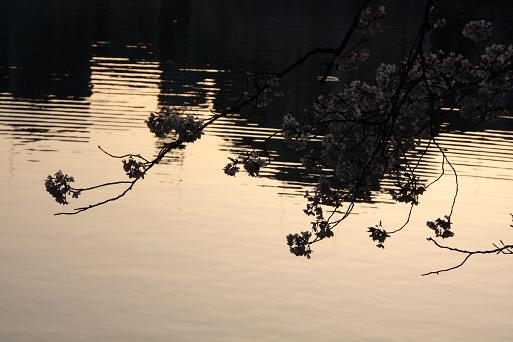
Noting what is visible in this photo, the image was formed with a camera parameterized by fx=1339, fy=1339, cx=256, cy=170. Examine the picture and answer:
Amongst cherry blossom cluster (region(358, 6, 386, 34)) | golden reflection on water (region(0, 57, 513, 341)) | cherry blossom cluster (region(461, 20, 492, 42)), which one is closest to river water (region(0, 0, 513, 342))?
golden reflection on water (region(0, 57, 513, 341))

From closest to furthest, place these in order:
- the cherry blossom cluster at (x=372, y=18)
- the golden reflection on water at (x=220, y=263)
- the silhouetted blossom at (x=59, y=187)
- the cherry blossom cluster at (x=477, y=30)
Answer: the cherry blossom cluster at (x=372, y=18) < the silhouetted blossom at (x=59, y=187) < the cherry blossom cluster at (x=477, y=30) < the golden reflection on water at (x=220, y=263)

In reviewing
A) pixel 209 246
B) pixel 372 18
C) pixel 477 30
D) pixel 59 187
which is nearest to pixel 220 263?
pixel 209 246

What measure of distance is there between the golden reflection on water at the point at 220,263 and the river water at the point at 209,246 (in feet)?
0.16

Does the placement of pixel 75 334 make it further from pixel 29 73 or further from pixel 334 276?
pixel 29 73

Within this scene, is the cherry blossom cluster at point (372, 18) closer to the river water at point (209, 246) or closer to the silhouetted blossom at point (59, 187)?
the silhouetted blossom at point (59, 187)

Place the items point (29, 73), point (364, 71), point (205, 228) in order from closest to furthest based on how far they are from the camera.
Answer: point (205, 228) → point (29, 73) → point (364, 71)

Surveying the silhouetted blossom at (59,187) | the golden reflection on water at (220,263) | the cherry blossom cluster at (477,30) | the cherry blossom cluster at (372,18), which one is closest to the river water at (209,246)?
the golden reflection on water at (220,263)

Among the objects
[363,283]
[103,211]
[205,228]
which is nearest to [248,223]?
[205,228]

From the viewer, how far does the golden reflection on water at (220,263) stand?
20.8 metres

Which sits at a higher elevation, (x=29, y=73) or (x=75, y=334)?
(x=75, y=334)

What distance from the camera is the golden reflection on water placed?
20.8 meters

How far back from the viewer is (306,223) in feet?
97.5

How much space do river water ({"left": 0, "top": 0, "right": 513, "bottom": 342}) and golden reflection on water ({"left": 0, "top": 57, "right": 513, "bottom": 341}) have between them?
47 mm

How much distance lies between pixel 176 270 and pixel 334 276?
9.53ft
